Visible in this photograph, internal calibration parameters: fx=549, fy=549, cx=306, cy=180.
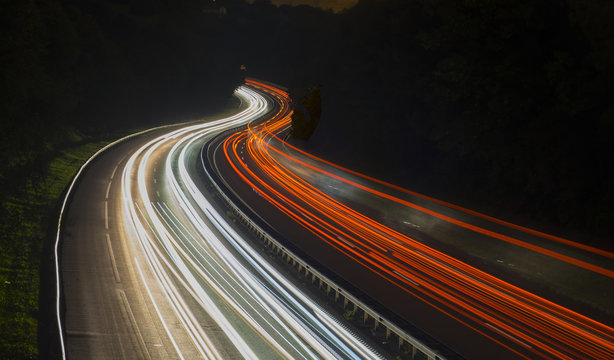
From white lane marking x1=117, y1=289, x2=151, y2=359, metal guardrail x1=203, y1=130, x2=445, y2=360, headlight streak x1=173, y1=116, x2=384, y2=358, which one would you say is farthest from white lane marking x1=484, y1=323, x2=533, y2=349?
white lane marking x1=117, y1=289, x2=151, y2=359

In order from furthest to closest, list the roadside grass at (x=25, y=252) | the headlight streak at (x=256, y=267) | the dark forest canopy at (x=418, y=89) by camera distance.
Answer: the dark forest canopy at (x=418, y=89) → the headlight streak at (x=256, y=267) → the roadside grass at (x=25, y=252)

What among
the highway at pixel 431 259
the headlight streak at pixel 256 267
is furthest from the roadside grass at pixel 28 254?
the highway at pixel 431 259

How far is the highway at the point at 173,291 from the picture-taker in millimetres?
17359

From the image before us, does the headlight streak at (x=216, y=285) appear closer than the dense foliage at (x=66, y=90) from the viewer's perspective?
Yes

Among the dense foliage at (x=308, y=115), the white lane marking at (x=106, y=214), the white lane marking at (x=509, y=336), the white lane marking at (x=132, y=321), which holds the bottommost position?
the white lane marking at (x=106, y=214)

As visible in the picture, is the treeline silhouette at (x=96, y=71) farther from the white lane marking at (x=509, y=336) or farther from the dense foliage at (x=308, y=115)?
the white lane marking at (x=509, y=336)

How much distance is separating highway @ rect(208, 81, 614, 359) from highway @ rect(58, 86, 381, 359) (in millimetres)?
3282

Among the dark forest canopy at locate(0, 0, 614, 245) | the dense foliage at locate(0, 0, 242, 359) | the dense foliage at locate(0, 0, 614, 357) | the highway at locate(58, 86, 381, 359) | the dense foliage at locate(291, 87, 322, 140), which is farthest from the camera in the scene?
the dense foliage at locate(291, 87, 322, 140)

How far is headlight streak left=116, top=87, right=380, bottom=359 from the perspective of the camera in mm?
17703

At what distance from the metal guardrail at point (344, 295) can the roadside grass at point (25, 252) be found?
1070 cm

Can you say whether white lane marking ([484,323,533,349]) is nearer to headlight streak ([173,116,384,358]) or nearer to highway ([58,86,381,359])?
highway ([58,86,381,359])

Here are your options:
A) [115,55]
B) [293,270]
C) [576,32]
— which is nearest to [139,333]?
[293,270]

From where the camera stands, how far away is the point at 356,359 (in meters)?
16.5

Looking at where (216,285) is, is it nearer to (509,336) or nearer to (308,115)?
(509,336)
